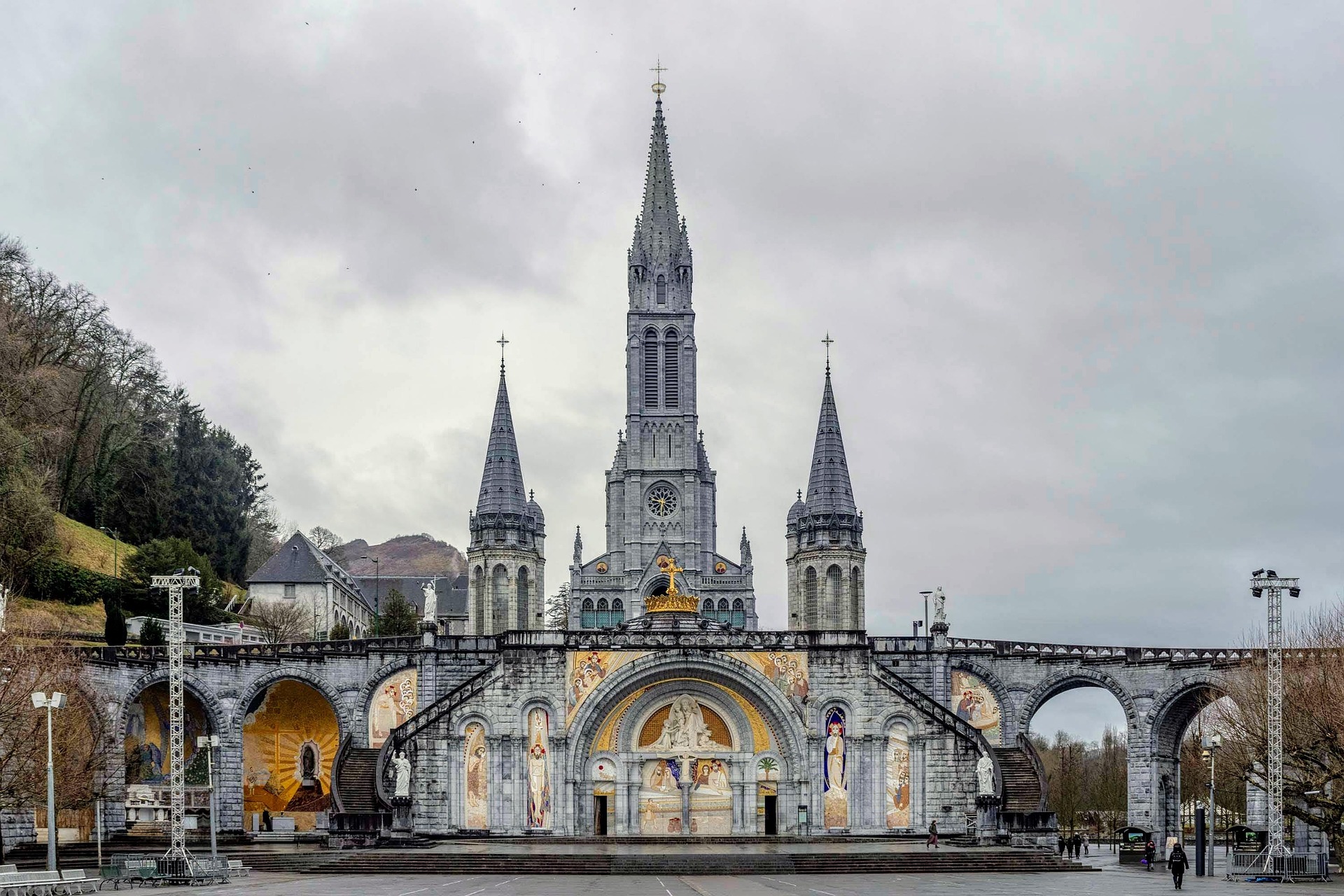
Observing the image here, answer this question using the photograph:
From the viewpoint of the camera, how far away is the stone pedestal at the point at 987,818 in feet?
191

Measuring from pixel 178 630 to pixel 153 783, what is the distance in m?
16.2

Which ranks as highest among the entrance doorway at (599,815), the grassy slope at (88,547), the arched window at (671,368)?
the arched window at (671,368)

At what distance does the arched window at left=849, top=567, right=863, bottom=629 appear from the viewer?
9744cm

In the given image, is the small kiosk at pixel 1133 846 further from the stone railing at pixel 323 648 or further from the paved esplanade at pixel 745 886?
the stone railing at pixel 323 648

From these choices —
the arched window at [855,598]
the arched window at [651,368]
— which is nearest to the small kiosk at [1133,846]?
the arched window at [855,598]

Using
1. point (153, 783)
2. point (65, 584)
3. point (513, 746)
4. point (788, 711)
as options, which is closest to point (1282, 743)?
point (788, 711)

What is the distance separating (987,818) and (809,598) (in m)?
40.5

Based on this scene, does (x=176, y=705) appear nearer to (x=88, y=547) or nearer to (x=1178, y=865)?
(x=1178, y=865)

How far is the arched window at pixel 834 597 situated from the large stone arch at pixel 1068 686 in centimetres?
3157

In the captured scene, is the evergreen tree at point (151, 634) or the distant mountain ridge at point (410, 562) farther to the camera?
the distant mountain ridge at point (410, 562)

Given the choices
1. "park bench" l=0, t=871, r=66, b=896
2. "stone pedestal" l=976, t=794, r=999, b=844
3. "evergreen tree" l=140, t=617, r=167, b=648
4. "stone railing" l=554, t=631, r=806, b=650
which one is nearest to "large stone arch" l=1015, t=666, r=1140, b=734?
"stone pedestal" l=976, t=794, r=999, b=844

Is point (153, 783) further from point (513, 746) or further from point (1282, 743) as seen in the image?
point (1282, 743)

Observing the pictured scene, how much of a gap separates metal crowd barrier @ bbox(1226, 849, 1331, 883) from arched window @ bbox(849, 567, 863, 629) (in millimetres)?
48738

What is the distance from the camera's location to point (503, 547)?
10300 centimetres
